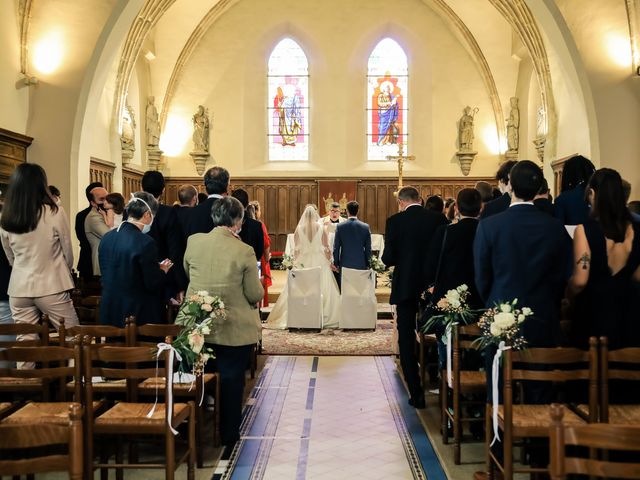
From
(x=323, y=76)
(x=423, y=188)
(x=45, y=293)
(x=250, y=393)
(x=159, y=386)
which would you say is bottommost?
(x=250, y=393)

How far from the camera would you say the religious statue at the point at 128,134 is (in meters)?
17.8

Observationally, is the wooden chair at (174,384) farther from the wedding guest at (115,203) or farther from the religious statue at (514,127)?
the religious statue at (514,127)

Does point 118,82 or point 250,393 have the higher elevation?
point 118,82

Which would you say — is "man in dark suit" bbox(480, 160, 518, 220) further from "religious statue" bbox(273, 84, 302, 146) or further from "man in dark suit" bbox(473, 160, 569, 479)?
"religious statue" bbox(273, 84, 302, 146)

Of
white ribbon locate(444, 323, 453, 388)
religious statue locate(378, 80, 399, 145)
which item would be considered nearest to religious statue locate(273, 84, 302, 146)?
religious statue locate(378, 80, 399, 145)

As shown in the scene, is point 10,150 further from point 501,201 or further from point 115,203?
point 501,201

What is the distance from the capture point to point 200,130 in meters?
20.4

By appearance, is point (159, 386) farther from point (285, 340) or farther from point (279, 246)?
point (279, 246)

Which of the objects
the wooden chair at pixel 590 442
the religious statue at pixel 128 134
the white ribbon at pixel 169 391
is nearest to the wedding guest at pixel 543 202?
the white ribbon at pixel 169 391

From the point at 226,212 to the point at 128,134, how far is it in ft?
45.7

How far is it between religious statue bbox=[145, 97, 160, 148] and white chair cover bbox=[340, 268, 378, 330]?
36.2ft

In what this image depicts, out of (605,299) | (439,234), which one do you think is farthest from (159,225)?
(605,299)

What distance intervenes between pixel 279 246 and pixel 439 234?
14.9 metres

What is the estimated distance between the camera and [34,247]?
17.9 ft
